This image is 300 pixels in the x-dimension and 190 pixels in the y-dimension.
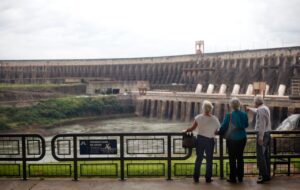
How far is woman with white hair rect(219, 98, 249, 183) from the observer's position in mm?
7293

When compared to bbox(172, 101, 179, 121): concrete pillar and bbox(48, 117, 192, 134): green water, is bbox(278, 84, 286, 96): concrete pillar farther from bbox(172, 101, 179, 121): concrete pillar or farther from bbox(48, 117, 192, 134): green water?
bbox(172, 101, 179, 121): concrete pillar

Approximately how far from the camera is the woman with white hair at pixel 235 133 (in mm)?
7293

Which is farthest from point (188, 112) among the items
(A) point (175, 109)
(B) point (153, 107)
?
(B) point (153, 107)

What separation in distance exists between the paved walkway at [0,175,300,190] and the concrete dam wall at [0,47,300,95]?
38.9 m

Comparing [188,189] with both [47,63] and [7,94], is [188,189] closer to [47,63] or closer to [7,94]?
[7,94]

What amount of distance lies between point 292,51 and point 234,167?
45174 millimetres

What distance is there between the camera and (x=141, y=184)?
7551 millimetres

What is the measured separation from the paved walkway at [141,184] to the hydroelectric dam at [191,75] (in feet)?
84.6

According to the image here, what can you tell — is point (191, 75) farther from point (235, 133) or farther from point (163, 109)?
point (235, 133)

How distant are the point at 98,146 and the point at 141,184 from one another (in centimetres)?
123

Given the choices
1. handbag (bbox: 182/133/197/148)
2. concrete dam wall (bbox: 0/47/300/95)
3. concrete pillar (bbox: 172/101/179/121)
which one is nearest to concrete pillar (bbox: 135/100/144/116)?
concrete pillar (bbox: 172/101/179/121)

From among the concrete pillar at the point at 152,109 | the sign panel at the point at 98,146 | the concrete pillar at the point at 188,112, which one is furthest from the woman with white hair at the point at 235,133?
the concrete pillar at the point at 152,109

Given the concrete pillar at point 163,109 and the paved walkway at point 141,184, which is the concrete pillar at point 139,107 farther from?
the paved walkway at point 141,184

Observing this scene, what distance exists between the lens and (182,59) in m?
68.2
